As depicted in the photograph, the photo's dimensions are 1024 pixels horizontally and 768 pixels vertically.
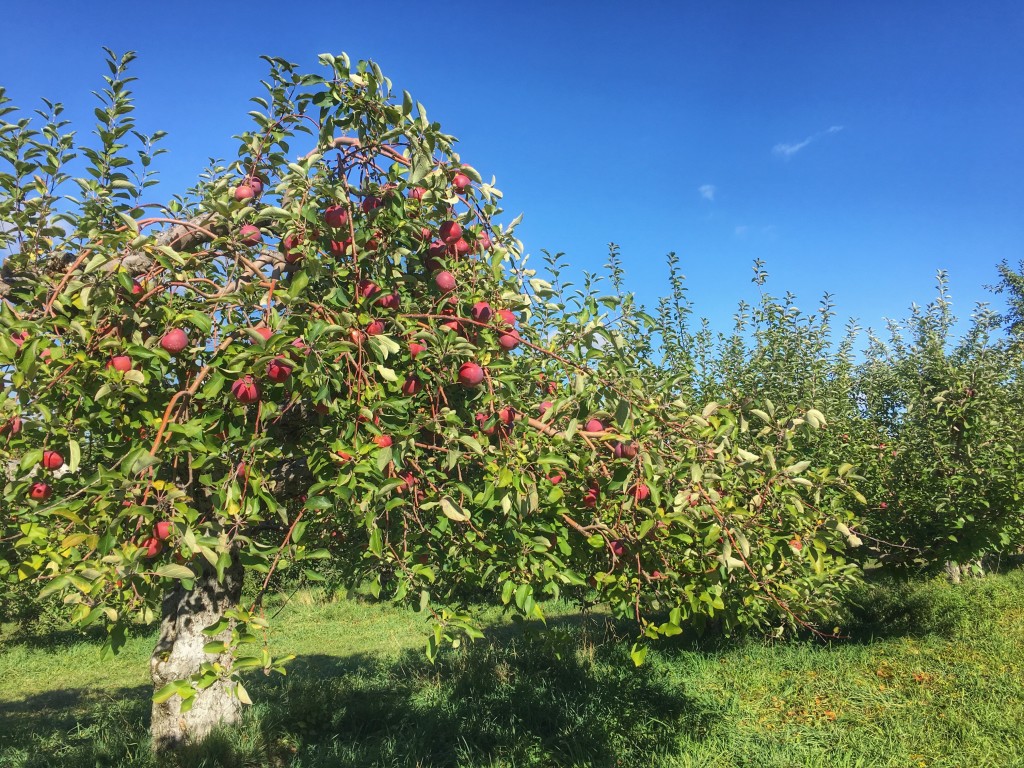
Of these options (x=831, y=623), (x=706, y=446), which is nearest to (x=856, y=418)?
(x=831, y=623)

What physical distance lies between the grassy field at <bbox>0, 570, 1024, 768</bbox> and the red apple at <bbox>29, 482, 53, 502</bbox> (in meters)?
2.73

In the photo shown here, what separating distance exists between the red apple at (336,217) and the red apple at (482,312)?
72 centimetres

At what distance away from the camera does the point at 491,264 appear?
9.21ft

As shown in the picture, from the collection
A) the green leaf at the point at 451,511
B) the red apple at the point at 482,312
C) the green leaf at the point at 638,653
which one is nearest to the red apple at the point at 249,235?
the red apple at the point at 482,312

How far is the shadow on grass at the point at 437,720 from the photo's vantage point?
17.3 feet

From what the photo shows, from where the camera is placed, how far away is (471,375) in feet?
9.04

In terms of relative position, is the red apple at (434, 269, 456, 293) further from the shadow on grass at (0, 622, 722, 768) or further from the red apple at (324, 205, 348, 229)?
the shadow on grass at (0, 622, 722, 768)

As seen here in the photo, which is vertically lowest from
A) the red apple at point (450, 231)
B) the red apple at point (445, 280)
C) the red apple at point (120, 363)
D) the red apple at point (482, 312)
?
the red apple at point (120, 363)

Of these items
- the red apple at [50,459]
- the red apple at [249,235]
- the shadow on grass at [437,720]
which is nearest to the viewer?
the red apple at [50,459]

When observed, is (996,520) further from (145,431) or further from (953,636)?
(145,431)

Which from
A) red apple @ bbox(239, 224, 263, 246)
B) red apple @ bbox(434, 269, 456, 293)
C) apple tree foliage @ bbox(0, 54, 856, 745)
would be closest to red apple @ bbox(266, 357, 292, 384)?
apple tree foliage @ bbox(0, 54, 856, 745)

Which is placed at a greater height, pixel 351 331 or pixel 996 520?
pixel 351 331

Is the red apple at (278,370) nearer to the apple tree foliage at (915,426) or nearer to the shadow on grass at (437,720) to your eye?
the shadow on grass at (437,720)

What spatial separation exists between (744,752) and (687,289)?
6.13 metres
